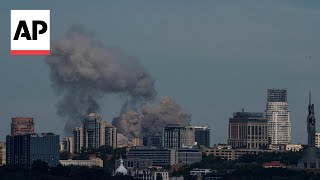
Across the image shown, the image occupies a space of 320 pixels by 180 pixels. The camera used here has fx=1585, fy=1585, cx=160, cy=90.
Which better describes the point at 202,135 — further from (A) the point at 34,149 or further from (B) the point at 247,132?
(A) the point at 34,149

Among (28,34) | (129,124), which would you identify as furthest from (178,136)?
(28,34)

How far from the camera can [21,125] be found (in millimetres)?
148000

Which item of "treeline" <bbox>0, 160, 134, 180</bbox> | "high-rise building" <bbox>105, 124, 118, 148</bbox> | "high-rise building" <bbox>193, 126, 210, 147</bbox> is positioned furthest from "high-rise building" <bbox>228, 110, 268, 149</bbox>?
"treeline" <bbox>0, 160, 134, 180</bbox>

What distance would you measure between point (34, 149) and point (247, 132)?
4464 cm

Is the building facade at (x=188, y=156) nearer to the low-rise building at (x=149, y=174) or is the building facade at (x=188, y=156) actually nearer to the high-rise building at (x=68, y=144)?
the low-rise building at (x=149, y=174)

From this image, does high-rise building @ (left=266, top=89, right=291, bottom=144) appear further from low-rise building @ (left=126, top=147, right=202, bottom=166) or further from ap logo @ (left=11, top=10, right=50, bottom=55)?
ap logo @ (left=11, top=10, right=50, bottom=55)

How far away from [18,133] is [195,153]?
16324 millimetres

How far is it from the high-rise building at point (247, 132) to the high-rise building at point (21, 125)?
1030 inches

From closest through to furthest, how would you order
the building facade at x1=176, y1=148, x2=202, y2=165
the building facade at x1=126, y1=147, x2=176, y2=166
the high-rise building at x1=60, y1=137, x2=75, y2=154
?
the building facade at x1=126, y1=147, x2=176, y2=166, the building facade at x1=176, y1=148, x2=202, y2=165, the high-rise building at x1=60, y1=137, x2=75, y2=154

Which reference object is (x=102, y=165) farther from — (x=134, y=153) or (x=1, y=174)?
(x=1, y=174)

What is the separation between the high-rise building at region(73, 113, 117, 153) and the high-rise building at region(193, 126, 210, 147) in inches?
418

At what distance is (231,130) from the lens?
16938 cm

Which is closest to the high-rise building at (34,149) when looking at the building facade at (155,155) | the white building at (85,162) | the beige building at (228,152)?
the white building at (85,162)

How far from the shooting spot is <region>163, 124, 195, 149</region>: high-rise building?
15562 centimetres
